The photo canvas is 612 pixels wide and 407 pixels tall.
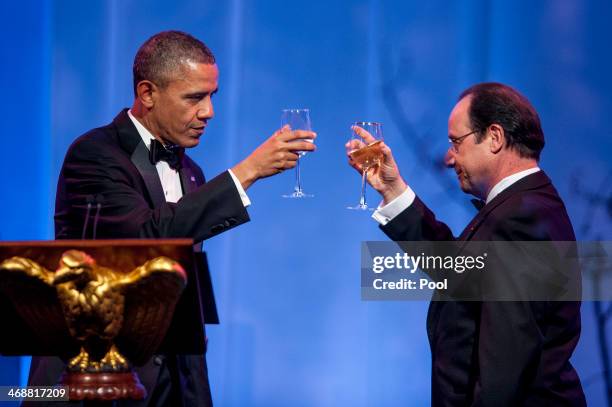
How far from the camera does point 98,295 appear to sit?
5.68ft

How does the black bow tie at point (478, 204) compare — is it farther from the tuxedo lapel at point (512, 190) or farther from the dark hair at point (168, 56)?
the dark hair at point (168, 56)

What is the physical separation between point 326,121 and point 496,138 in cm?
146

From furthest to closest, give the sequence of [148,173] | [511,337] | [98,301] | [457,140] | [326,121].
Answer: [326,121]
[457,140]
[148,173]
[511,337]
[98,301]

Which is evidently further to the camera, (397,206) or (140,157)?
(397,206)

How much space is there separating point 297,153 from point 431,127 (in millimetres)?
1594

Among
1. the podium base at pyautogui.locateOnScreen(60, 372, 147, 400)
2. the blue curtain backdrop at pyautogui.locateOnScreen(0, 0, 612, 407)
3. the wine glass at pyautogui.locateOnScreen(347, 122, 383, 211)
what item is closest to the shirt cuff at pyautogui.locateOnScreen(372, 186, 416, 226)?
the wine glass at pyautogui.locateOnScreen(347, 122, 383, 211)

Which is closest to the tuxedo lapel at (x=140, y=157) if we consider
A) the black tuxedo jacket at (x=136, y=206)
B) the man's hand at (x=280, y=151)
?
the black tuxedo jacket at (x=136, y=206)

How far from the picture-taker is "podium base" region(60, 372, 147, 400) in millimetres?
1755

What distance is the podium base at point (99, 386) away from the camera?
1.75 metres

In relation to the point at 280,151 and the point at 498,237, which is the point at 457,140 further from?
the point at 280,151

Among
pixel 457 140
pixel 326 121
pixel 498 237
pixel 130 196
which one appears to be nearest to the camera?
pixel 498 237

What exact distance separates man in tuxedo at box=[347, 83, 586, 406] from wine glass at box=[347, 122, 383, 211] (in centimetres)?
2

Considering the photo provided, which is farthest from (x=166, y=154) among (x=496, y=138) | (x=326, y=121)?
(x=326, y=121)

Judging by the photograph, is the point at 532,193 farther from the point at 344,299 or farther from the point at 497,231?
the point at 344,299
